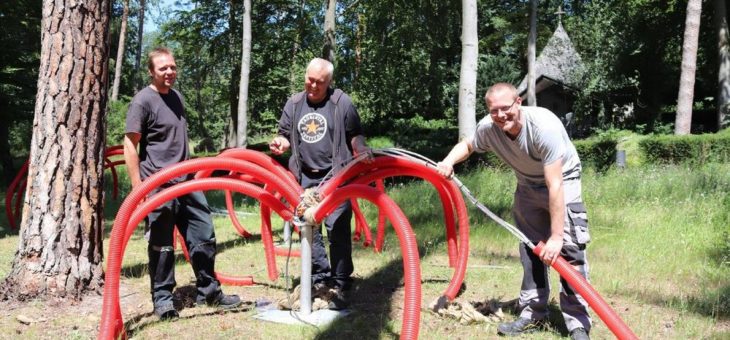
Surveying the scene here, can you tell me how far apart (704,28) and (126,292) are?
97.4 ft

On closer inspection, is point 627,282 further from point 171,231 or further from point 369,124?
point 369,124

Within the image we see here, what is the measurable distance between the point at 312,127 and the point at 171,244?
135 cm

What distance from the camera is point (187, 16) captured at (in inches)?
971

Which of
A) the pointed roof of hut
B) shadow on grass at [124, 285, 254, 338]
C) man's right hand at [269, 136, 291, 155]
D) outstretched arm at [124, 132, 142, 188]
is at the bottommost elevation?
shadow on grass at [124, 285, 254, 338]

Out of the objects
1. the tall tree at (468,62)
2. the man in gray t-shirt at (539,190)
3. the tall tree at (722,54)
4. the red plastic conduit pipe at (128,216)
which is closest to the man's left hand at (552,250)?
the man in gray t-shirt at (539,190)

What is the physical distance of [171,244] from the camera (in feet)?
14.2

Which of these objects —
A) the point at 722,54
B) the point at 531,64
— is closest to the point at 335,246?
the point at 722,54

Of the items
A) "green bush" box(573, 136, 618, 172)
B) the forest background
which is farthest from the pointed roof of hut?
"green bush" box(573, 136, 618, 172)

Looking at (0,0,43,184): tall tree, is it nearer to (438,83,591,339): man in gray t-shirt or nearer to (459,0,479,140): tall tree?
(459,0,479,140): tall tree

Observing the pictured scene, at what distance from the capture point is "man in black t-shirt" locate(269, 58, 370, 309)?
461 centimetres

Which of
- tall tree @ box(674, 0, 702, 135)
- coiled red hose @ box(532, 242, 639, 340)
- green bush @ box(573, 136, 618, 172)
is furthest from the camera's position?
tall tree @ box(674, 0, 702, 135)

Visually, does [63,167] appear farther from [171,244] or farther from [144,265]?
[144,265]

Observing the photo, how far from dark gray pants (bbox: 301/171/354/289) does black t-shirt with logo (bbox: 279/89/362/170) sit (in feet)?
0.39

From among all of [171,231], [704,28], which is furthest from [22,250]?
[704,28]
